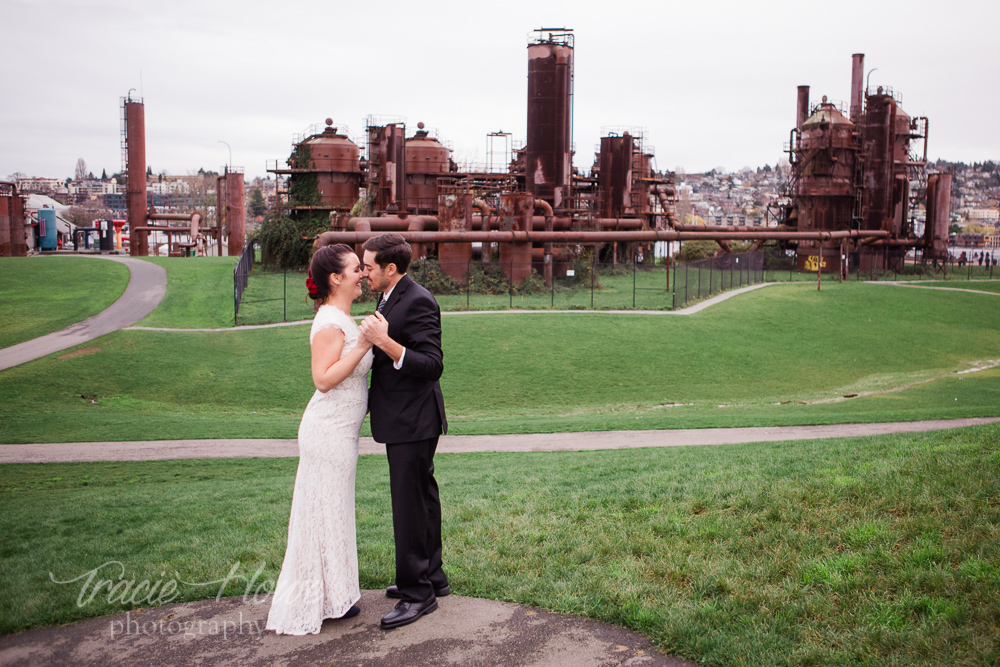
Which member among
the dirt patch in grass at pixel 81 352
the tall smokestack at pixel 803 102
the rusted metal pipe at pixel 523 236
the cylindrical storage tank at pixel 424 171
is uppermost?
the tall smokestack at pixel 803 102

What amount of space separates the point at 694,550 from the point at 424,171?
1826 inches

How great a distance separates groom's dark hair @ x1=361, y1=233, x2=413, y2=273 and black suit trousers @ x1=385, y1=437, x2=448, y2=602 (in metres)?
1.15

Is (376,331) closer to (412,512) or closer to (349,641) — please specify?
(412,512)

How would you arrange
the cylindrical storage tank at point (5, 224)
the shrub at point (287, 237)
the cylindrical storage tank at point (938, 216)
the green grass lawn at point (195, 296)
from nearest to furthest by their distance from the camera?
1. the green grass lawn at point (195, 296)
2. the cylindrical storage tank at point (5, 224)
3. the shrub at point (287, 237)
4. the cylindrical storage tank at point (938, 216)

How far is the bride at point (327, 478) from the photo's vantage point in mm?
4781

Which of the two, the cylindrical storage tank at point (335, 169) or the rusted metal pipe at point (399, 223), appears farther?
the cylindrical storage tank at point (335, 169)

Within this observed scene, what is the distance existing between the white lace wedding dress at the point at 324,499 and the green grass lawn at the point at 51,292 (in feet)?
79.8

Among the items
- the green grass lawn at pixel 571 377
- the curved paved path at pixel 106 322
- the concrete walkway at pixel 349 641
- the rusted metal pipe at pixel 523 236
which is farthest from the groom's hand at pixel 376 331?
the rusted metal pipe at pixel 523 236

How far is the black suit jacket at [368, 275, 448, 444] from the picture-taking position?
16.1 feet

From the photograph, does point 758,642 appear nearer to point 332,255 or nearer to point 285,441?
point 332,255

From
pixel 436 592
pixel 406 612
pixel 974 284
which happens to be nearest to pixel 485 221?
pixel 974 284

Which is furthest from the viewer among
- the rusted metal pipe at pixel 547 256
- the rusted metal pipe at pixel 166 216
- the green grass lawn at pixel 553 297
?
the rusted metal pipe at pixel 166 216

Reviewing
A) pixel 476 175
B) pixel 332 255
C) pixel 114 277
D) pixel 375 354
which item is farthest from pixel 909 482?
pixel 476 175

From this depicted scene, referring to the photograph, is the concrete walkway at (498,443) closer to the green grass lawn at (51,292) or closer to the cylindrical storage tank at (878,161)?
the green grass lawn at (51,292)
